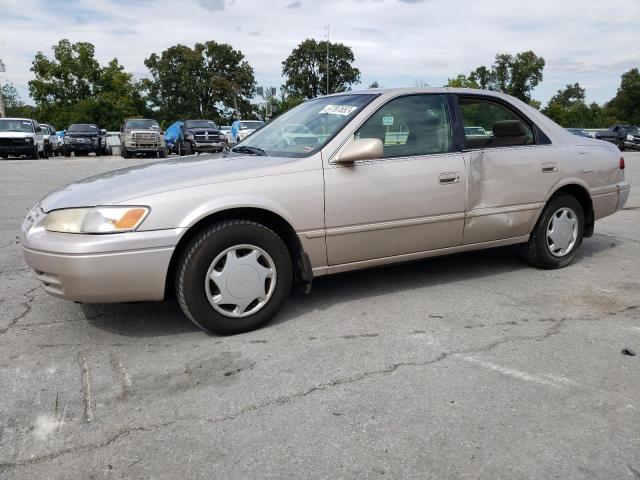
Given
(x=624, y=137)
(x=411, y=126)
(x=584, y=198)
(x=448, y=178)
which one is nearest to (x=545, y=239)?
(x=584, y=198)

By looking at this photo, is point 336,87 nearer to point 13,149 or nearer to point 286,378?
point 13,149

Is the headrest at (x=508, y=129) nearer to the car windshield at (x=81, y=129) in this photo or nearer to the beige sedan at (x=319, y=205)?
the beige sedan at (x=319, y=205)

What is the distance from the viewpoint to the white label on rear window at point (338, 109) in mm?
3947

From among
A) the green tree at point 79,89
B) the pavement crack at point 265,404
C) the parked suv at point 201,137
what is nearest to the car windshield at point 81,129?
the parked suv at point 201,137

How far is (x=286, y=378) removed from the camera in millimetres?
2828

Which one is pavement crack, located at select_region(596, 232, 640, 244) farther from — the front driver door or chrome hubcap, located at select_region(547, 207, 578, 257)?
the front driver door

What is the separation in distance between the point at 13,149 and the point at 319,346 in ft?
75.6

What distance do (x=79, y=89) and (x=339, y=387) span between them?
56.8 meters

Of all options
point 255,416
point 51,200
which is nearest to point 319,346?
point 255,416

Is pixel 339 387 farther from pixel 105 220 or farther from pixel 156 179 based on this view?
pixel 156 179

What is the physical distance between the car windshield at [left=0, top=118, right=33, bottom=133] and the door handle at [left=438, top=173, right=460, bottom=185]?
23.0 metres

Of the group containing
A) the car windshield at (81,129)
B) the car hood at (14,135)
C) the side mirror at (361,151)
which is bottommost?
the side mirror at (361,151)

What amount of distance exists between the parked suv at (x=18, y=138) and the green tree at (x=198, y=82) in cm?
4808

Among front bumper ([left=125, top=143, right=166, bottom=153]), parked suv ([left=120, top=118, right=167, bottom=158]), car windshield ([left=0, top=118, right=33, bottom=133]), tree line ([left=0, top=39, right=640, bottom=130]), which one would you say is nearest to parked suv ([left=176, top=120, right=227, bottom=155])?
parked suv ([left=120, top=118, right=167, bottom=158])
